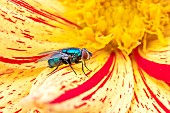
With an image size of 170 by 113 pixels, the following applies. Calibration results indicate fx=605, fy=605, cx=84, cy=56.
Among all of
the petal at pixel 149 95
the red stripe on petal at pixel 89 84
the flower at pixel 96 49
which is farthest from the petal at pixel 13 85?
the petal at pixel 149 95

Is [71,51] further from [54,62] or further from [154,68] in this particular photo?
[154,68]

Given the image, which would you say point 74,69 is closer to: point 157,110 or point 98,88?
point 98,88

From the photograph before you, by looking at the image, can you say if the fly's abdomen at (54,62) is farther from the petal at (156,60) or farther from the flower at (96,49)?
the petal at (156,60)

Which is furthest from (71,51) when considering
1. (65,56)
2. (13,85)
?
(13,85)

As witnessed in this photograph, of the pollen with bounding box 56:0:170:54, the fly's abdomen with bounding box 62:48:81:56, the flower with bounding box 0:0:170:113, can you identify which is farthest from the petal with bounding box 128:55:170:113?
the fly's abdomen with bounding box 62:48:81:56

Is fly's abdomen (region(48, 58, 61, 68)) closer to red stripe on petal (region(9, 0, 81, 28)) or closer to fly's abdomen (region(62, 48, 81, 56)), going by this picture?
fly's abdomen (region(62, 48, 81, 56))

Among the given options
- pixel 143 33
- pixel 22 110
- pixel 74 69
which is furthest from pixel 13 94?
pixel 143 33
